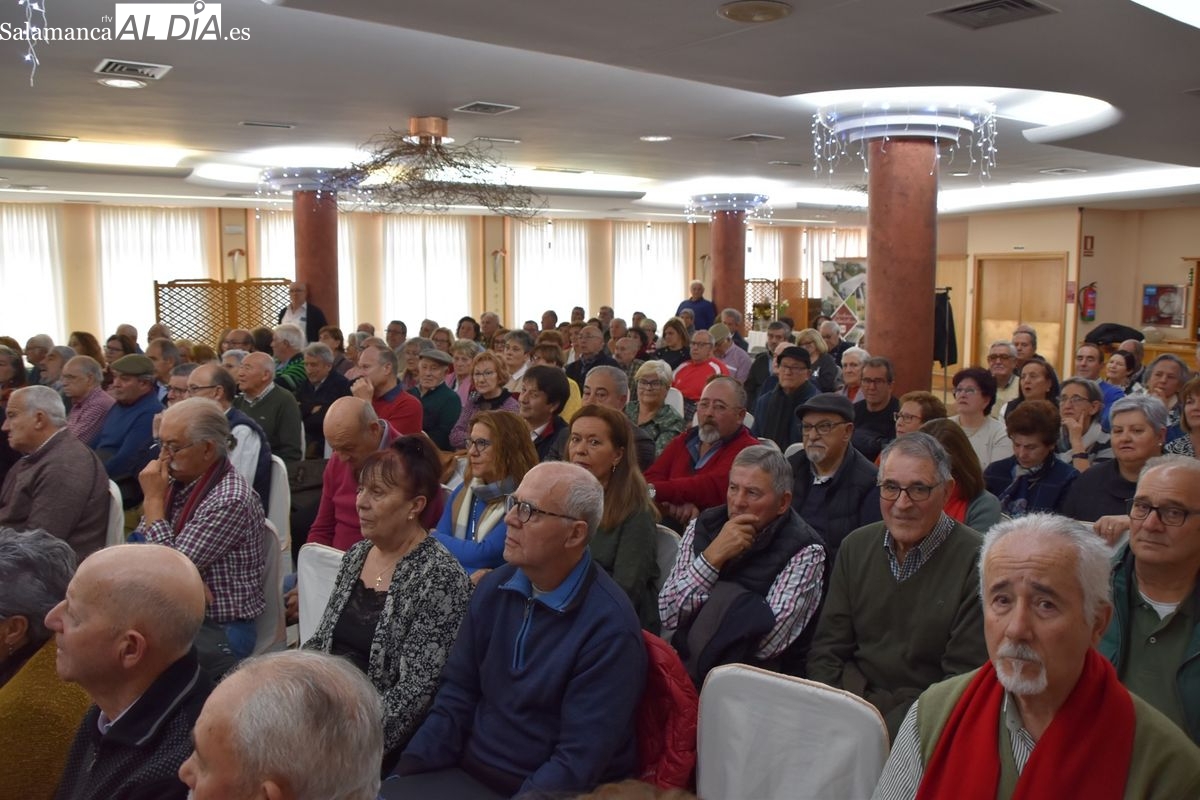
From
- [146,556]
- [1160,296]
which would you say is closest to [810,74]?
[146,556]

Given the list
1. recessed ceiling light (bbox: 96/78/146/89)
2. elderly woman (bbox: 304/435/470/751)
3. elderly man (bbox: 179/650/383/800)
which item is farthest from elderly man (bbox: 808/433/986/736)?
recessed ceiling light (bbox: 96/78/146/89)

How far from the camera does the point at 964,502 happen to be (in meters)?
3.61

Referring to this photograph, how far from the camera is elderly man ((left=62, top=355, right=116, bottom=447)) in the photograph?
5.77 metres

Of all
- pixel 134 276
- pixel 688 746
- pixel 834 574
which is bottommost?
pixel 688 746

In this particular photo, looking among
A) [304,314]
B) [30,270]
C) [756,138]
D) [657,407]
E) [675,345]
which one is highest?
[756,138]

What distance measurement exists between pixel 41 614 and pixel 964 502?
3.03 meters

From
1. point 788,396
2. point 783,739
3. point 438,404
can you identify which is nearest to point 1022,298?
point 788,396

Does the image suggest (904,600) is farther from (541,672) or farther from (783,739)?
(541,672)

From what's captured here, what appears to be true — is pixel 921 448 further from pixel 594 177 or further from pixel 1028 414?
pixel 594 177

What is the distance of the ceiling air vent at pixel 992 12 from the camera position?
4.29 meters

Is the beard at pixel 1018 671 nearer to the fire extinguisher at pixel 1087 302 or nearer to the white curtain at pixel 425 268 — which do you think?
the fire extinguisher at pixel 1087 302

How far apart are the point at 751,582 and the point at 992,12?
3.05 meters

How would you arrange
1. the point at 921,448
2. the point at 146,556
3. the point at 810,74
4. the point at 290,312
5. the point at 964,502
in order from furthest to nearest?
1. the point at 290,312
2. the point at 810,74
3. the point at 964,502
4. the point at 921,448
5. the point at 146,556

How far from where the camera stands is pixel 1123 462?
3920 mm
